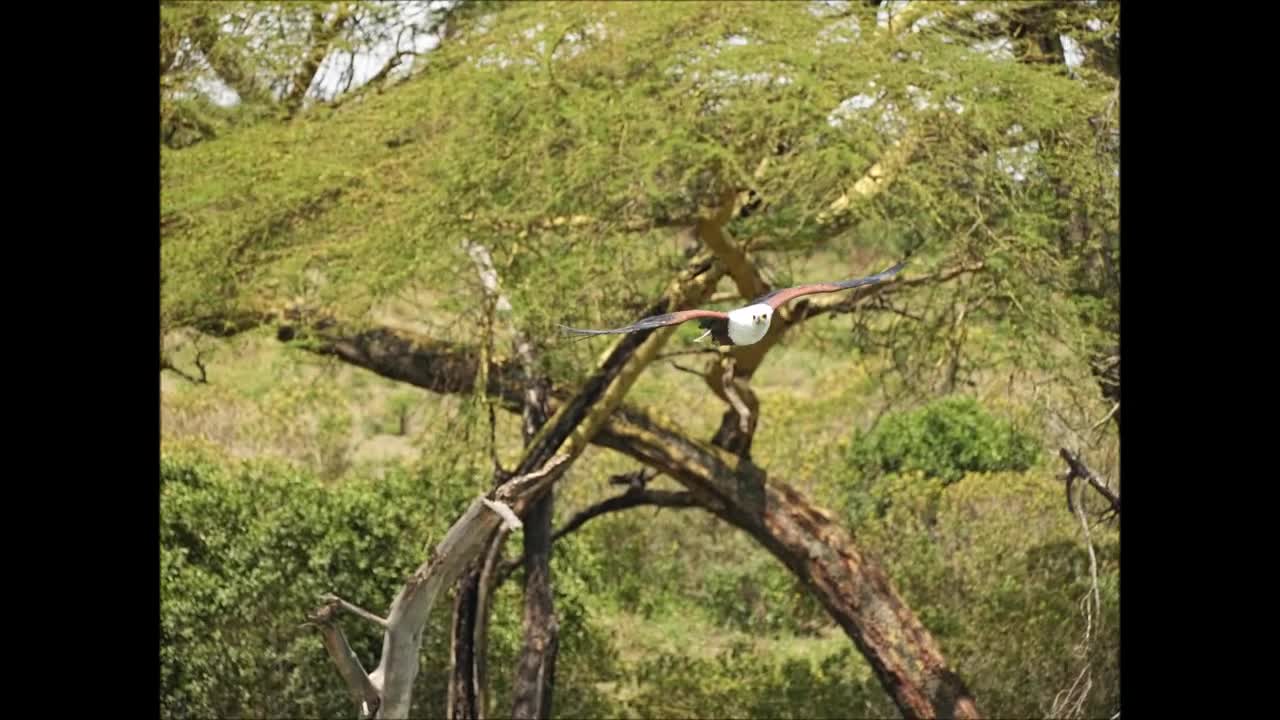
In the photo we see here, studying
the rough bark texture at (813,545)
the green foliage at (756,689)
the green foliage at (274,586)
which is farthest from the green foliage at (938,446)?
the rough bark texture at (813,545)

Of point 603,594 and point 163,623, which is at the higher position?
point 163,623

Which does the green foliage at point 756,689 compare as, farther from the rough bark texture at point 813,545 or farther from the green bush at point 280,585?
the rough bark texture at point 813,545

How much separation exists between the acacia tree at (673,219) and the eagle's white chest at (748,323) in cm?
397

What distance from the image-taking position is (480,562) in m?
7.87

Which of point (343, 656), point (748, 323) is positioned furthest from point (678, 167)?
point (748, 323)

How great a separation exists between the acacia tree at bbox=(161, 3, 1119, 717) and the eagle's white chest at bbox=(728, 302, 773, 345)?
13.0 feet

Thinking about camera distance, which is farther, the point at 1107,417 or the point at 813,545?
the point at 813,545

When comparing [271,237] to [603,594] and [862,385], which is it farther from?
[862,385]

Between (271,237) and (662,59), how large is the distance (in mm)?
2239

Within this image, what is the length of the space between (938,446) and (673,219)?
5123 millimetres

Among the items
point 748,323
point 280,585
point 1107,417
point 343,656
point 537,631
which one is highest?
point 748,323

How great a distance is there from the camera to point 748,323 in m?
3.28

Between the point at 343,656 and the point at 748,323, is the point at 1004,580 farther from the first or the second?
the point at 748,323
